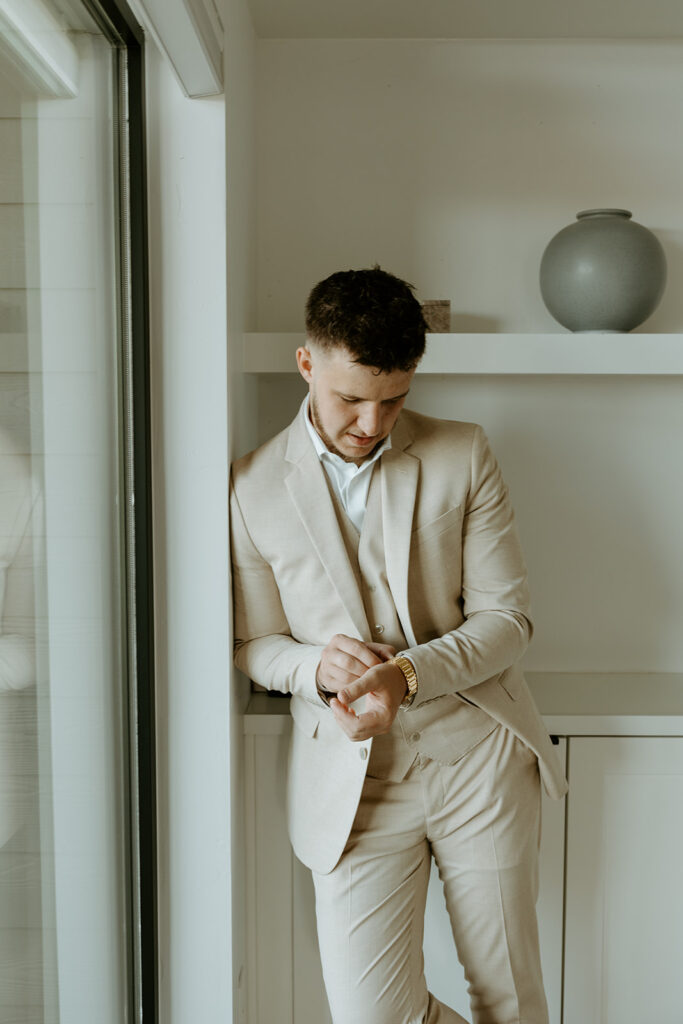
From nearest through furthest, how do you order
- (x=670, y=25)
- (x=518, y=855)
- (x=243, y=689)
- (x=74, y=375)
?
(x=74, y=375) < (x=518, y=855) < (x=243, y=689) < (x=670, y=25)

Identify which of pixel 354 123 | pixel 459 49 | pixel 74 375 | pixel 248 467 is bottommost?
pixel 248 467

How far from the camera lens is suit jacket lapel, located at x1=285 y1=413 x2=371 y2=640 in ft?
5.54

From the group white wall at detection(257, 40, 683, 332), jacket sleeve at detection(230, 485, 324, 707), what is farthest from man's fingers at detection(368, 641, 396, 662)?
white wall at detection(257, 40, 683, 332)

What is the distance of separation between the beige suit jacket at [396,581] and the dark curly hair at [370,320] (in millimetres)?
235

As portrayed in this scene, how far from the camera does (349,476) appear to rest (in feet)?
5.67

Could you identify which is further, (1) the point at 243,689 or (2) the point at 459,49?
(2) the point at 459,49

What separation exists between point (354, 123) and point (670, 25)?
0.79 metres

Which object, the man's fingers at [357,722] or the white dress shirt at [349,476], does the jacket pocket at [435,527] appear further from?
the man's fingers at [357,722]

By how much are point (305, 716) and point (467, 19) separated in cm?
164

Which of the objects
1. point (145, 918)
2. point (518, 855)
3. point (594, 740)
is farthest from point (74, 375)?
point (594, 740)

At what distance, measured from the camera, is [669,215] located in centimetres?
229

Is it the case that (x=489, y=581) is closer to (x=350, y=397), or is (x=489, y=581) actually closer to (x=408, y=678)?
(x=408, y=678)

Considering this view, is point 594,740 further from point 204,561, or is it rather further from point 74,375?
point 74,375

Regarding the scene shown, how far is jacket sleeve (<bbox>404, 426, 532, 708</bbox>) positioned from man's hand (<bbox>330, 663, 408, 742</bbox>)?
14cm
